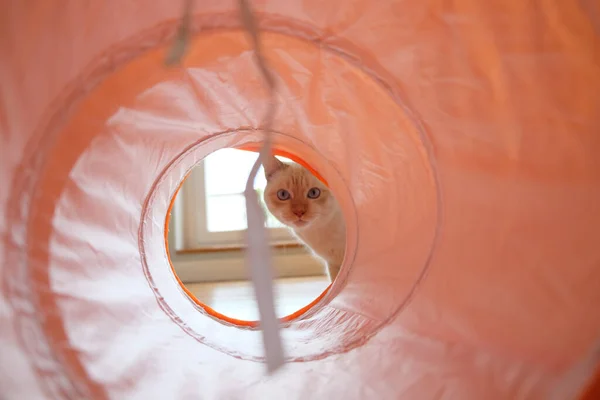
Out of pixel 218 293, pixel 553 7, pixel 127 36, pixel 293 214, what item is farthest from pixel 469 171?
pixel 218 293

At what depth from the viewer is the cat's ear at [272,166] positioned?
196 cm

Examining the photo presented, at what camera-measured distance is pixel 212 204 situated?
2.95 m

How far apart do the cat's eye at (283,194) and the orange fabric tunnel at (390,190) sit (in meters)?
0.80

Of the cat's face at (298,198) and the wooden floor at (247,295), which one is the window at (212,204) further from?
the cat's face at (298,198)

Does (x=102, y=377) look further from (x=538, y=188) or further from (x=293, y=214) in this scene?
(x=293, y=214)

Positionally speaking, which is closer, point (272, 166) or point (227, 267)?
point (272, 166)

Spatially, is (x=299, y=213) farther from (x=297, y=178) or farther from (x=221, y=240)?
(x=221, y=240)

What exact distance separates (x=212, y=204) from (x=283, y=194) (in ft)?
A: 3.51

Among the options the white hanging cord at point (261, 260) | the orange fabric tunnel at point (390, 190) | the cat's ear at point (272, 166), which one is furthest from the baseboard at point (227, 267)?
the white hanging cord at point (261, 260)

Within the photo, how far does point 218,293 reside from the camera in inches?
93.7

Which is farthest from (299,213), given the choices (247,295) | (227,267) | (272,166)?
(227,267)

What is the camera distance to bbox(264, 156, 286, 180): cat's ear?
1.96 metres

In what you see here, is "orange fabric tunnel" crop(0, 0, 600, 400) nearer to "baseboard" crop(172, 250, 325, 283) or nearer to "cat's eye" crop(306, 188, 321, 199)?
"cat's eye" crop(306, 188, 321, 199)

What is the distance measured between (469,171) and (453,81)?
0.15 meters
